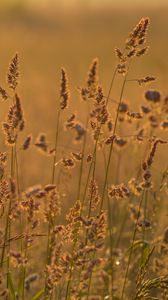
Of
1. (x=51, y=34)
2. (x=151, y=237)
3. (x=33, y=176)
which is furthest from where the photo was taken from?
(x=51, y=34)

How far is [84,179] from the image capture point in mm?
4734

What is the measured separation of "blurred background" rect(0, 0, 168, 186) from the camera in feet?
27.0

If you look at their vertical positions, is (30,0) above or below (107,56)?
above

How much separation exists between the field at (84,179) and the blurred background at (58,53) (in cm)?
5

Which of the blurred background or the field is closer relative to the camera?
the field

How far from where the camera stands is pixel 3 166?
2.16 meters

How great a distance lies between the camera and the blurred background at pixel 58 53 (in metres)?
8.24

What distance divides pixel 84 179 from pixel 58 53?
45.2ft

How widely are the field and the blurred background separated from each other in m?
0.05

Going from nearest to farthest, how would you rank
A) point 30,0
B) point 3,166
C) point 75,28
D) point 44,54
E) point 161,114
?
point 3,166 < point 161,114 < point 44,54 < point 75,28 < point 30,0

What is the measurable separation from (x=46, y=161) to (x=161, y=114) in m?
3.31

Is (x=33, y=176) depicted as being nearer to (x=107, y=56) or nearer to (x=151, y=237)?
(x=151, y=237)

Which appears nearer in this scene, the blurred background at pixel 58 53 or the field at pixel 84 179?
the field at pixel 84 179

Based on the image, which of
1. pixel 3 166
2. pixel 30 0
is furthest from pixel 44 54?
pixel 30 0
